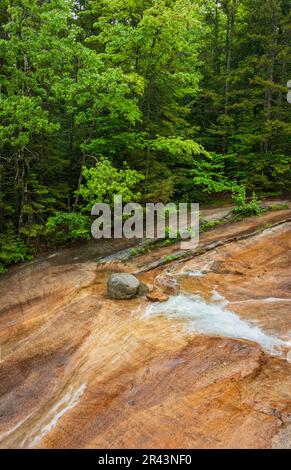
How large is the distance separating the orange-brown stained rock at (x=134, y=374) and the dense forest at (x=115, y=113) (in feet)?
13.9

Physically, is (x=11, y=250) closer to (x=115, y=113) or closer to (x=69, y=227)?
(x=69, y=227)

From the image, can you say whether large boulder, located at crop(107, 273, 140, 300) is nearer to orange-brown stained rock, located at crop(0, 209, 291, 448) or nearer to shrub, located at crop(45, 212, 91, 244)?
orange-brown stained rock, located at crop(0, 209, 291, 448)

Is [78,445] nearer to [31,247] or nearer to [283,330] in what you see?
[283,330]

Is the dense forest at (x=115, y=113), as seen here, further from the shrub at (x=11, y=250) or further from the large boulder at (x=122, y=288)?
the large boulder at (x=122, y=288)

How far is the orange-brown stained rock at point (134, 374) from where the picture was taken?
4277mm

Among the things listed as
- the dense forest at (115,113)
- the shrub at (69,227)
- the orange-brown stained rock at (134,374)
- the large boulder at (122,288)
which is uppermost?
the dense forest at (115,113)

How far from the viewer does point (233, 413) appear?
4.42m

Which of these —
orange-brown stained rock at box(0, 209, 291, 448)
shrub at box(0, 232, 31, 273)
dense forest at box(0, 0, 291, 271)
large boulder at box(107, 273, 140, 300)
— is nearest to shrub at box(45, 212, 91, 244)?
dense forest at box(0, 0, 291, 271)

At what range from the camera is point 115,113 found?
1183 centimetres

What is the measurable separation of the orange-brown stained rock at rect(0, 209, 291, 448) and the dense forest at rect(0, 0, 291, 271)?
13.9 feet

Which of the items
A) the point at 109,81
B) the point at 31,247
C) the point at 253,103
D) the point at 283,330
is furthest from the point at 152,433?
the point at 253,103

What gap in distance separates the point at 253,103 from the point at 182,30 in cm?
546

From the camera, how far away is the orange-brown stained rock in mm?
4277

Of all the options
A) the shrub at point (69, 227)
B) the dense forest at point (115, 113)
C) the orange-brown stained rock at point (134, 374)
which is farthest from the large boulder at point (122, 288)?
the shrub at point (69, 227)
